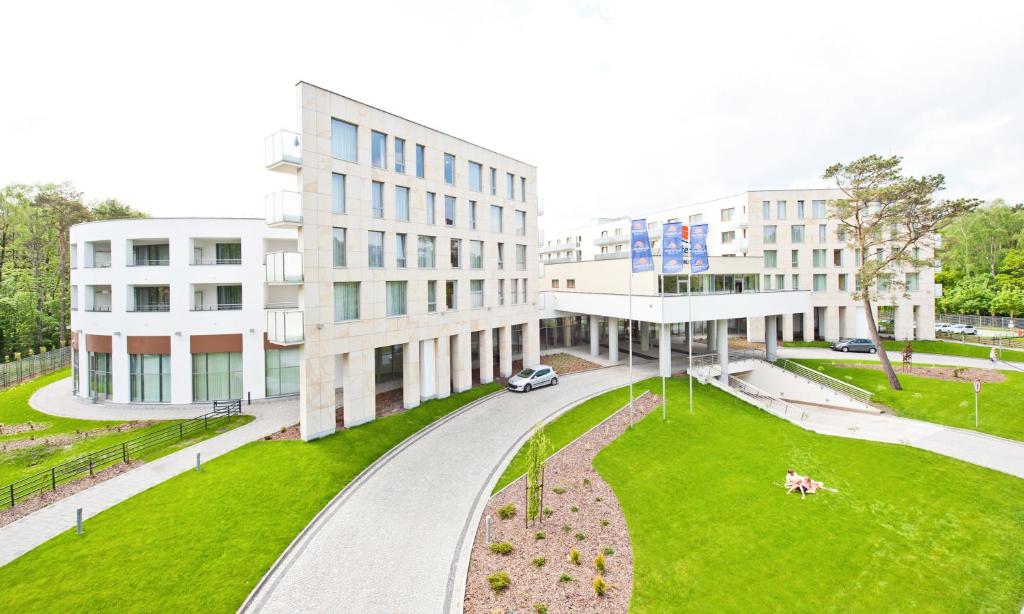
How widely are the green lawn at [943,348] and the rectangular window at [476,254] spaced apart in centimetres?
3803

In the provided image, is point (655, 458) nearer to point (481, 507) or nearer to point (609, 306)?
point (481, 507)

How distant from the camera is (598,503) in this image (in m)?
15.7

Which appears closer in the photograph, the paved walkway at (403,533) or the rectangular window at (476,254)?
the paved walkway at (403,533)

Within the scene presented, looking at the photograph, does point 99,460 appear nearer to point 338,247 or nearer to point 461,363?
point 338,247

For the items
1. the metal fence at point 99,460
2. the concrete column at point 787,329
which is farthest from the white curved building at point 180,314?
the concrete column at point 787,329

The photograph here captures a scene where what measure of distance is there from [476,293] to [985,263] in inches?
3273

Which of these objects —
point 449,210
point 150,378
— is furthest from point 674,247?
point 150,378

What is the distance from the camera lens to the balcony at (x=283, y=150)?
1984 centimetres

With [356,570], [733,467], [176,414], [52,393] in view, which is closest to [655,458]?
[733,467]

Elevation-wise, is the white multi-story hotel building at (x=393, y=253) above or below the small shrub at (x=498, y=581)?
above

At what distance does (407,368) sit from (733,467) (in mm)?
17153

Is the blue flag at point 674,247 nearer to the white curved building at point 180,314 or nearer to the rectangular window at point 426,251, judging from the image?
the rectangular window at point 426,251

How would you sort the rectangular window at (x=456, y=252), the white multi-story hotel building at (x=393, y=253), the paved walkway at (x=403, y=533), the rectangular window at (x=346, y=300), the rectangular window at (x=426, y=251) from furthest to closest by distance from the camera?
the rectangular window at (x=456, y=252) < the rectangular window at (x=426, y=251) < the rectangular window at (x=346, y=300) < the white multi-story hotel building at (x=393, y=253) < the paved walkway at (x=403, y=533)

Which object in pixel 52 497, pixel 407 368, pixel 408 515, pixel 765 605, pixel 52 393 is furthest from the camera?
pixel 52 393
